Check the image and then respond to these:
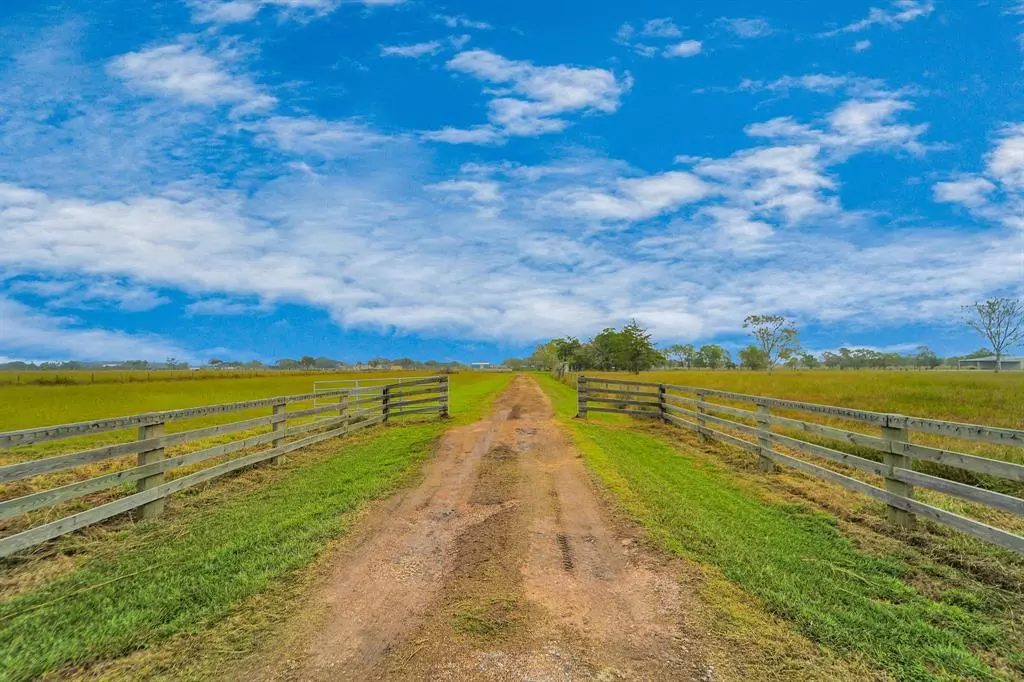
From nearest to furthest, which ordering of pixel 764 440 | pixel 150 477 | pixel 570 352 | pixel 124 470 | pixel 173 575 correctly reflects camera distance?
1. pixel 173 575
2. pixel 150 477
3. pixel 124 470
4. pixel 764 440
5. pixel 570 352

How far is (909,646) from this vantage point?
3.31 metres

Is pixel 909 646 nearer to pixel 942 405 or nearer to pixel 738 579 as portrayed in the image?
pixel 738 579

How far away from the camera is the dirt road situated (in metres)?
3.08

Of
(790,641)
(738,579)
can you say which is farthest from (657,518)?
(790,641)

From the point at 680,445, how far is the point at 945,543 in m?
6.47

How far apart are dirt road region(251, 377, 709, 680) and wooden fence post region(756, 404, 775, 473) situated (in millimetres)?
3993

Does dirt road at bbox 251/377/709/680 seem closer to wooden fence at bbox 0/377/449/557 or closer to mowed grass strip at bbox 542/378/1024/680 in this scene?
mowed grass strip at bbox 542/378/1024/680

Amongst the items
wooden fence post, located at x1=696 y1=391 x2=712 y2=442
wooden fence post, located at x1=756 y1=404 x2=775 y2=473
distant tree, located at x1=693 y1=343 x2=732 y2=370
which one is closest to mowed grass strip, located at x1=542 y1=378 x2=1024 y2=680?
wooden fence post, located at x1=756 y1=404 x2=775 y2=473

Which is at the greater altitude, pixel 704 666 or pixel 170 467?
pixel 170 467

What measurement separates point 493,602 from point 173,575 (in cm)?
313

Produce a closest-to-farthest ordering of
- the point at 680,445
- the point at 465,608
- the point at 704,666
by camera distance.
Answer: the point at 704,666 < the point at 465,608 < the point at 680,445

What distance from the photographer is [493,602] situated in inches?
151

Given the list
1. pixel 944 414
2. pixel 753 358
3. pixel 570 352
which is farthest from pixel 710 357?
pixel 944 414

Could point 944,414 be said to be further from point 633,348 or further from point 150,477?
point 633,348
